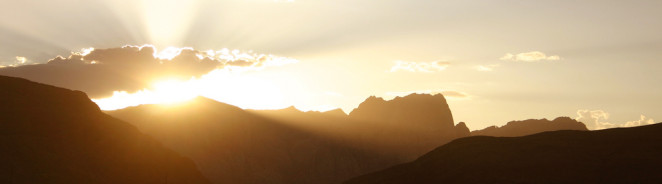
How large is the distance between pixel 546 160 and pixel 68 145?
75.6 metres

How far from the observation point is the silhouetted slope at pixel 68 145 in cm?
9481

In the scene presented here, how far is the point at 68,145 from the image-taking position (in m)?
108

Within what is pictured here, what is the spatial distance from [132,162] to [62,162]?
813 inches

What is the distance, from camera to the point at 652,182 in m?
78.2

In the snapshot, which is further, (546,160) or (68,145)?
(68,145)

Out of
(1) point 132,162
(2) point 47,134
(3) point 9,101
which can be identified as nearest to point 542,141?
(1) point 132,162

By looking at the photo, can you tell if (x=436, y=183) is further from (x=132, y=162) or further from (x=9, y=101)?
(x=9, y=101)

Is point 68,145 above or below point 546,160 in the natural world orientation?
above

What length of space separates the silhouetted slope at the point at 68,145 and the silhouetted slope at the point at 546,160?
42.5 metres

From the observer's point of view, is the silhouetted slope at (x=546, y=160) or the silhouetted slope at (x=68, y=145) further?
the silhouetted slope at (x=68, y=145)

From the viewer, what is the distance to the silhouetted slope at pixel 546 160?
3329 inches

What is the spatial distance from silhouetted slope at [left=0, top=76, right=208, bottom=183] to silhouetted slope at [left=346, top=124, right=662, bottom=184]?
42.5 metres

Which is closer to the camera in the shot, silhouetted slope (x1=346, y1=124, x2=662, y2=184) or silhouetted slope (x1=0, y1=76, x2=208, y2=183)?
silhouetted slope (x1=346, y1=124, x2=662, y2=184)

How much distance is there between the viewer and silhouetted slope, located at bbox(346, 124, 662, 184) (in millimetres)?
84562
